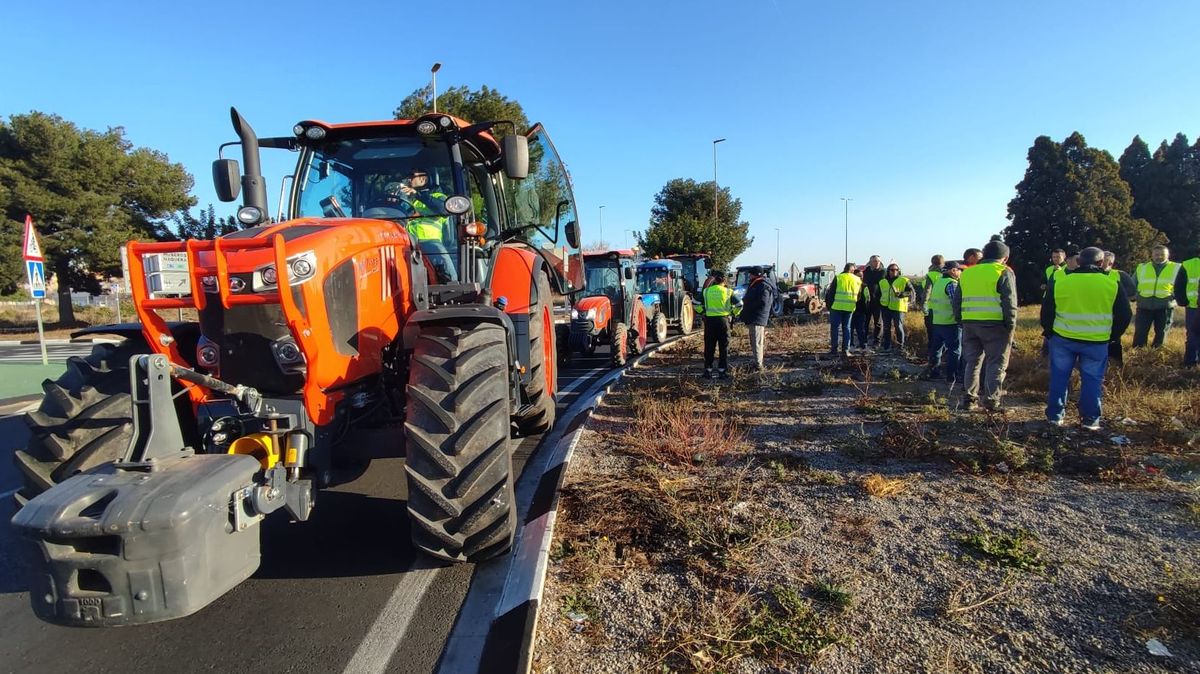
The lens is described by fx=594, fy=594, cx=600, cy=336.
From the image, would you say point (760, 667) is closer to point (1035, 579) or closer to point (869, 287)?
point (1035, 579)

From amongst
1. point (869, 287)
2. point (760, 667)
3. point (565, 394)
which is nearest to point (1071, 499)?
point (760, 667)

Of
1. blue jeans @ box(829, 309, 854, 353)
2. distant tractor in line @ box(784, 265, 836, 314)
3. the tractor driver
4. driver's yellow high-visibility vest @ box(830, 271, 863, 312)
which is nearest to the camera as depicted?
the tractor driver

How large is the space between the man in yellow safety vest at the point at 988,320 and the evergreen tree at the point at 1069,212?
806 inches

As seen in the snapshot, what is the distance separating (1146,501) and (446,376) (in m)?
4.42

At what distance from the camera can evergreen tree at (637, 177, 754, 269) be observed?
31234 millimetres

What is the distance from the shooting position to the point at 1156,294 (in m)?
8.95

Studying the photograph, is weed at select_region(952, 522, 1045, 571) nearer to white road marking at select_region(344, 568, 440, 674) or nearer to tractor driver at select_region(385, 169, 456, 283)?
white road marking at select_region(344, 568, 440, 674)

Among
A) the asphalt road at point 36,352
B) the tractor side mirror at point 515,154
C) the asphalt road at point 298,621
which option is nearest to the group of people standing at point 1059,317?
the tractor side mirror at point 515,154

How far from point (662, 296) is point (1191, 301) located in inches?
436

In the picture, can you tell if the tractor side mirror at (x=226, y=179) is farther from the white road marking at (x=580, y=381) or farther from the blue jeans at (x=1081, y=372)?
the blue jeans at (x=1081, y=372)

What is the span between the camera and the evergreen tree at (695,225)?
31.2 metres

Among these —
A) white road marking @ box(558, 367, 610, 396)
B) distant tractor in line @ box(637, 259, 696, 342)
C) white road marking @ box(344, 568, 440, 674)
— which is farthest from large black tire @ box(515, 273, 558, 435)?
distant tractor in line @ box(637, 259, 696, 342)

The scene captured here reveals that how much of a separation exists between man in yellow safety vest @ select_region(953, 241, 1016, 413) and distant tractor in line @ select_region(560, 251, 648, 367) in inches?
221

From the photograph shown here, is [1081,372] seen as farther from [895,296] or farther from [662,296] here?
[662,296]
